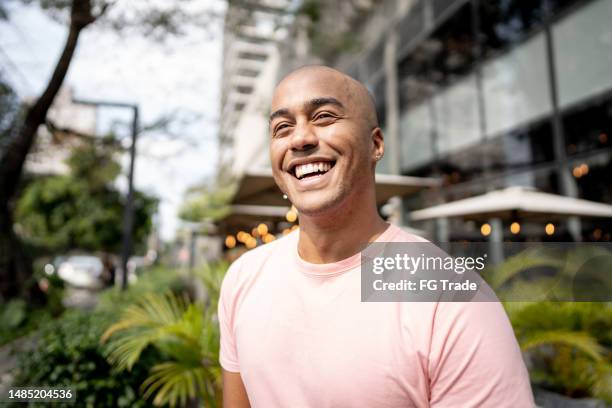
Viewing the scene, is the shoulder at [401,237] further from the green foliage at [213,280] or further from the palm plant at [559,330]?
the green foliage at [213,280]

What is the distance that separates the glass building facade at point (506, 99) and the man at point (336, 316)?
7.76 meters

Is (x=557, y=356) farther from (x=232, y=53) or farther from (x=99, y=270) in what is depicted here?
(x=232, y=53)

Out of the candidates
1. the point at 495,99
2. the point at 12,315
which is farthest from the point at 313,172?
the point at 495,99

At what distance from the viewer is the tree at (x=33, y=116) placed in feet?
21.8

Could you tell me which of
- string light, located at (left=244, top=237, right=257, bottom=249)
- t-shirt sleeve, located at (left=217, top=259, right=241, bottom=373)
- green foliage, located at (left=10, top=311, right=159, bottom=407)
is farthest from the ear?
string light, located at (left=244, top=237, right=257, bottom=249)

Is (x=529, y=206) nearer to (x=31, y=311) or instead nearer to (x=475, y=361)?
(x=475, y=361)

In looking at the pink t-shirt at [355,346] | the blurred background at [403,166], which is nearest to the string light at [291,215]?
the blurred background at [403,166]

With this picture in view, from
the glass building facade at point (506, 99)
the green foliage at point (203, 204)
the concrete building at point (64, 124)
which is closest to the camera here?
the glass building facade at point (506, 99)

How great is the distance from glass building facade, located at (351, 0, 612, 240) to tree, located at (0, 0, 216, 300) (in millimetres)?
6996

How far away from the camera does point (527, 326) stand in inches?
144

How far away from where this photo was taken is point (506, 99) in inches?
395

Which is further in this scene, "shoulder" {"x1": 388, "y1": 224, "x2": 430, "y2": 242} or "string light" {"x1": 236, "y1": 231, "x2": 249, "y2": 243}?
"string light" {"x1": 236, "y1": 231, "x2": 249, "y2": 243}

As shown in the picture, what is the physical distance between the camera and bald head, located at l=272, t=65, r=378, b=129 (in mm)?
1460

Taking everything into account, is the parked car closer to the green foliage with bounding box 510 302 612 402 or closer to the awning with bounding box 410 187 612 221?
the awning with bounding box 410 187 612 221
